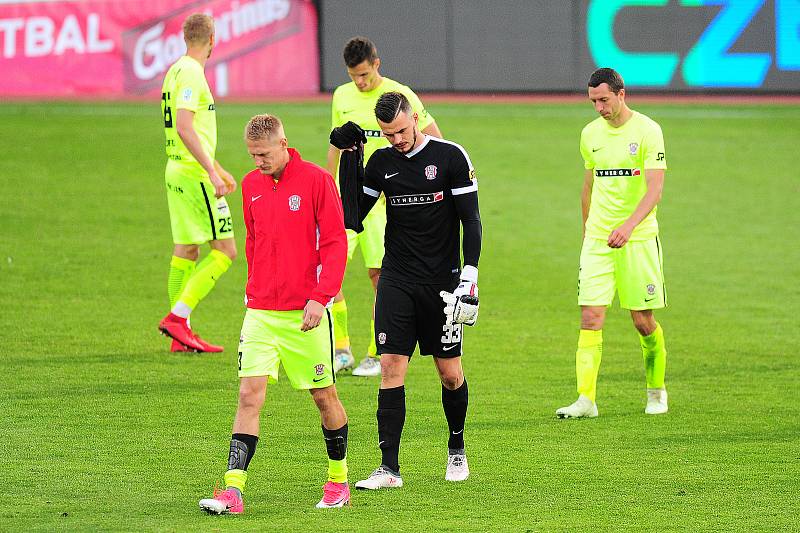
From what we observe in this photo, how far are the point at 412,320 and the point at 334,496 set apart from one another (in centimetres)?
117

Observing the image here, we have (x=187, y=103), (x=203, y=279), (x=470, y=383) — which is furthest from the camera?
(x=203, y=279)

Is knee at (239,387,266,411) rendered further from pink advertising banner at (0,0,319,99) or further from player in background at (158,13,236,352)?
pink advertising banner at (0,0,319,99)

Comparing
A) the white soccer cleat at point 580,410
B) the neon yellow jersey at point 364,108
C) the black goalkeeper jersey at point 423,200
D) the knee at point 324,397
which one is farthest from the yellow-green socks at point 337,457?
the neon yellow jersey at point 364,108

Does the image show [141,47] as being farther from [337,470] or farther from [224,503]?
[224,503]

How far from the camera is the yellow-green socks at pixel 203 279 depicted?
37.2 ft

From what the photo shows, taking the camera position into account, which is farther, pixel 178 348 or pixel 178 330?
pixel 178 348

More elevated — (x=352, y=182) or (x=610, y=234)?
(x=352, y=182)

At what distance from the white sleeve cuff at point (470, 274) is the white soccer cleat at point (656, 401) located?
2.64 metres

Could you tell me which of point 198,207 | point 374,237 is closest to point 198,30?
point 198,207

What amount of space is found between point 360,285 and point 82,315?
10.9 feet

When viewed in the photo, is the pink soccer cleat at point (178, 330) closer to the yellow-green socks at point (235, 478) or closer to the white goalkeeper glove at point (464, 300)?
the white goalkeeper glove at point (464, 300)

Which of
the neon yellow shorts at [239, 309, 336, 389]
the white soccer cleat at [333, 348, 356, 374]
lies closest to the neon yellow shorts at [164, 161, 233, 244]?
the white soccer cleat at [333, 348, 356, 374]

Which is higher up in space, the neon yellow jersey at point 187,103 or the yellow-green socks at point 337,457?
the neon yellow jersey at point 187,103

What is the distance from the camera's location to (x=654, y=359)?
976 cm
